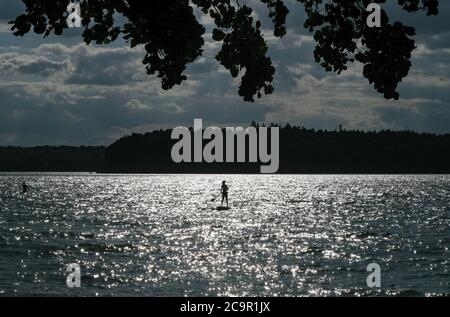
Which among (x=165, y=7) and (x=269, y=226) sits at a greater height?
(x=165, y=7)

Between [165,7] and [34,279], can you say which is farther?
[34,279]

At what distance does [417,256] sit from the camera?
42438 millimetres

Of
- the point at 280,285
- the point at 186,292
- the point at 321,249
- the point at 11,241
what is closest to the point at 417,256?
the point at 321,249

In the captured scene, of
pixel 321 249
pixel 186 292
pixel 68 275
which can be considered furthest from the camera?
pixel 321 249

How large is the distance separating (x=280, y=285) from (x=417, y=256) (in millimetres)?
14642

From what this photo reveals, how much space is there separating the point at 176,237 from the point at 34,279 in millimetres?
21714

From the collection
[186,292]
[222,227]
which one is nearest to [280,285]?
[186,292]

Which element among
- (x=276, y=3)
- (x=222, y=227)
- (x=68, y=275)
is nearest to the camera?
(x=276, y=3)

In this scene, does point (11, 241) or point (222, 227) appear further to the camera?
point (222, 227)

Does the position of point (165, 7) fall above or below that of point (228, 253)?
above

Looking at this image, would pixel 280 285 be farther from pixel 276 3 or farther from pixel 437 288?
pixel 276 3

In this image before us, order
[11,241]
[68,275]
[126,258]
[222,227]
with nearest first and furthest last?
[68,275]
[126,258]
[11,241]
[222,227]

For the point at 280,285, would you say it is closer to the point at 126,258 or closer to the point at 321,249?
the point at 126,258

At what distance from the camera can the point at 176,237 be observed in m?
53.6
